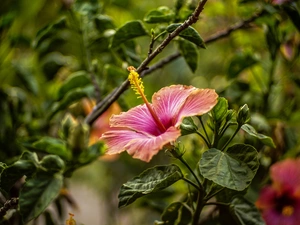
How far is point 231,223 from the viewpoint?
717 mm

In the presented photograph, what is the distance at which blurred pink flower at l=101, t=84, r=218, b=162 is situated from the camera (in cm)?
55

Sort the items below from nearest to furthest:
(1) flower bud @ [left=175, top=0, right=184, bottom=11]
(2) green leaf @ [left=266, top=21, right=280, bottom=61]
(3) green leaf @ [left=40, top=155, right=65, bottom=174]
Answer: (3) green leaf @ [left=40, top=155, right=65, bottom=174] → (1) flower bud @ [left=175, top=0, right=184, bottom=11] → (2) green leaf @ [left=266, top=21, right=280, bottom=61]

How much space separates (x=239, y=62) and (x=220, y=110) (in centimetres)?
30

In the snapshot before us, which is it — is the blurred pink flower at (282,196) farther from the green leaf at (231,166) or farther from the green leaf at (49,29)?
the green leaf at (49,29)

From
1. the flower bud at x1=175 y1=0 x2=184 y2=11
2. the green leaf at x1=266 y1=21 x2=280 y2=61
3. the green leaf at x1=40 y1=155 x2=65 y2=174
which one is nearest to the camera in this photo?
the green leaf at x1=40 y1=155 x2=65 y2=174

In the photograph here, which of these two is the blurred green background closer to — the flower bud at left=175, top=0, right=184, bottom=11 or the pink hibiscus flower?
the flower bud at left=175, top=0, right=184, bottom=11

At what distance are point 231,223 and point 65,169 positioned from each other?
0.26 m

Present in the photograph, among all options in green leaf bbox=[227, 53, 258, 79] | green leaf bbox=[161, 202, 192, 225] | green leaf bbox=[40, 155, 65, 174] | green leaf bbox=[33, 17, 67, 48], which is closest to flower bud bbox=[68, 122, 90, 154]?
green leaf bbox=[40, 155, 65, 174]

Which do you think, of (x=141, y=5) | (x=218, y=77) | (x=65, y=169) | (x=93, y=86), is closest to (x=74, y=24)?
(x=93, y=86)

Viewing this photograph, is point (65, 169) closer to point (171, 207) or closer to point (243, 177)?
point (171, 207)

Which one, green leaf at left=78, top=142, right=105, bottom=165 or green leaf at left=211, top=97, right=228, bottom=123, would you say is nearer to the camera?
green leaf at left=211, top=97, right=228, bottom=123

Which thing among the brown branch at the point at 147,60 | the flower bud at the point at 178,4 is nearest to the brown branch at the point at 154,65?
the brown branch at the point at 147,60

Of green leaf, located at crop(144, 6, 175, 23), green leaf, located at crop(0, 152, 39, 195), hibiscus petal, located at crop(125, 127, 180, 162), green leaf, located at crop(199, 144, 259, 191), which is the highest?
green leaf, located at crop(144, 6, 175, 23)

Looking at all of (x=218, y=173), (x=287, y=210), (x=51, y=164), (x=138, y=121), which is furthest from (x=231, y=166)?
(x=287, y=210)
